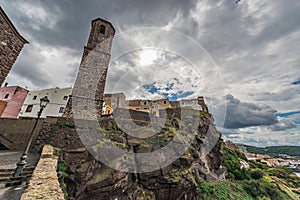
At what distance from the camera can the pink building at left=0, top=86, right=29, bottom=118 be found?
18.8 meters

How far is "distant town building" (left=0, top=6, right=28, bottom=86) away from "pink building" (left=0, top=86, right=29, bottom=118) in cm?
1654

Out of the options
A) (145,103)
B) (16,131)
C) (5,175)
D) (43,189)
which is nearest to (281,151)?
(145,103)

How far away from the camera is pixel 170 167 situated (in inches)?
497

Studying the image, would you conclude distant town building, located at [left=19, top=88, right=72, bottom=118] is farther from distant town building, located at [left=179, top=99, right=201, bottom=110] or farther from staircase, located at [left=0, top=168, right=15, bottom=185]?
distant town building, located at [left=179, top=99, right=201, bottom=110]

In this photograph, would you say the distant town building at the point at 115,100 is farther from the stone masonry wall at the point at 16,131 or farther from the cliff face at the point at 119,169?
the stone masonry wall at the point at 16,131

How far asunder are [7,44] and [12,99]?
1844 centimetres

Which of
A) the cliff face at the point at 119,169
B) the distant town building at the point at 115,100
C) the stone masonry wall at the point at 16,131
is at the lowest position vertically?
the cliff face at the point at 119,169

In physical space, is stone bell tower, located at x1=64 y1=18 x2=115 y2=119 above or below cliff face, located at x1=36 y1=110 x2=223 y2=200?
above

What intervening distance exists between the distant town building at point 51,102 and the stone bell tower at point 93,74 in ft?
24.7

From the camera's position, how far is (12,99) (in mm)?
19859

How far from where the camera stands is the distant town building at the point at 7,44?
22.6ft

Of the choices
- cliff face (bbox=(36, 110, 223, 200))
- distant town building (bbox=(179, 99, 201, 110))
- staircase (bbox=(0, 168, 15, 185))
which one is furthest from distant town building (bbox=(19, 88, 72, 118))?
distant town building (bbox=(179, 99, 201, 110))

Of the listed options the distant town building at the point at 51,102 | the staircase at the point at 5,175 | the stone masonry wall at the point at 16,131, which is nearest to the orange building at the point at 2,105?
the distant town building at the point at 51,102

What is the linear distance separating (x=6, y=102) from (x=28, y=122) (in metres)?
12.8
